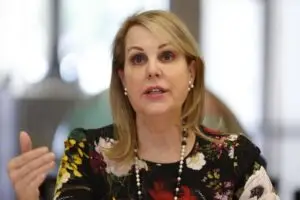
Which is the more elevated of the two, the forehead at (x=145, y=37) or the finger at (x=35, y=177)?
the forehead at (x=145, y=37)

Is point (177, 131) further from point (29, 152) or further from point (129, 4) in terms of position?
point (129, 4)

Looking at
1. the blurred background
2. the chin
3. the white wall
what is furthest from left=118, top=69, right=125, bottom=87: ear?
the white wall

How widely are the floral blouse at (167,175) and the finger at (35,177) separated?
92mm

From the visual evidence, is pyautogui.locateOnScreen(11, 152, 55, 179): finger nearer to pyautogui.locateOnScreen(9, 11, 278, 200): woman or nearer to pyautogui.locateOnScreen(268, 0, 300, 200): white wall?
pyautogui.locateOnScreen(9, 11, 278, 200): woman

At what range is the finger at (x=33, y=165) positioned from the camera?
51.7 inches

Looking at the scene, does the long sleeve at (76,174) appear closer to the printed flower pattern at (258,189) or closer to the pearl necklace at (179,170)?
the pearl necklace at (179,170)

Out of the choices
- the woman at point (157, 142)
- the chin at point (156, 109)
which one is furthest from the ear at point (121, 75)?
the chin at point (156, 109)

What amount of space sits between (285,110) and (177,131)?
297 centimetres

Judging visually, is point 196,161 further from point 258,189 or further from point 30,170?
point 30,170

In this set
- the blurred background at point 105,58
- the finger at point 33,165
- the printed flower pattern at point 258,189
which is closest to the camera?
the finger at point 33,165

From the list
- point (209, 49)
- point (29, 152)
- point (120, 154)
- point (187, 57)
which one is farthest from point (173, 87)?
point (209, 49)

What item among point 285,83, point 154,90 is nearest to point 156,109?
point 154,90

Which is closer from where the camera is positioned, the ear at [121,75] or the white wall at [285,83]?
the ear at [121,75]

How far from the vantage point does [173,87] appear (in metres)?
1.38
